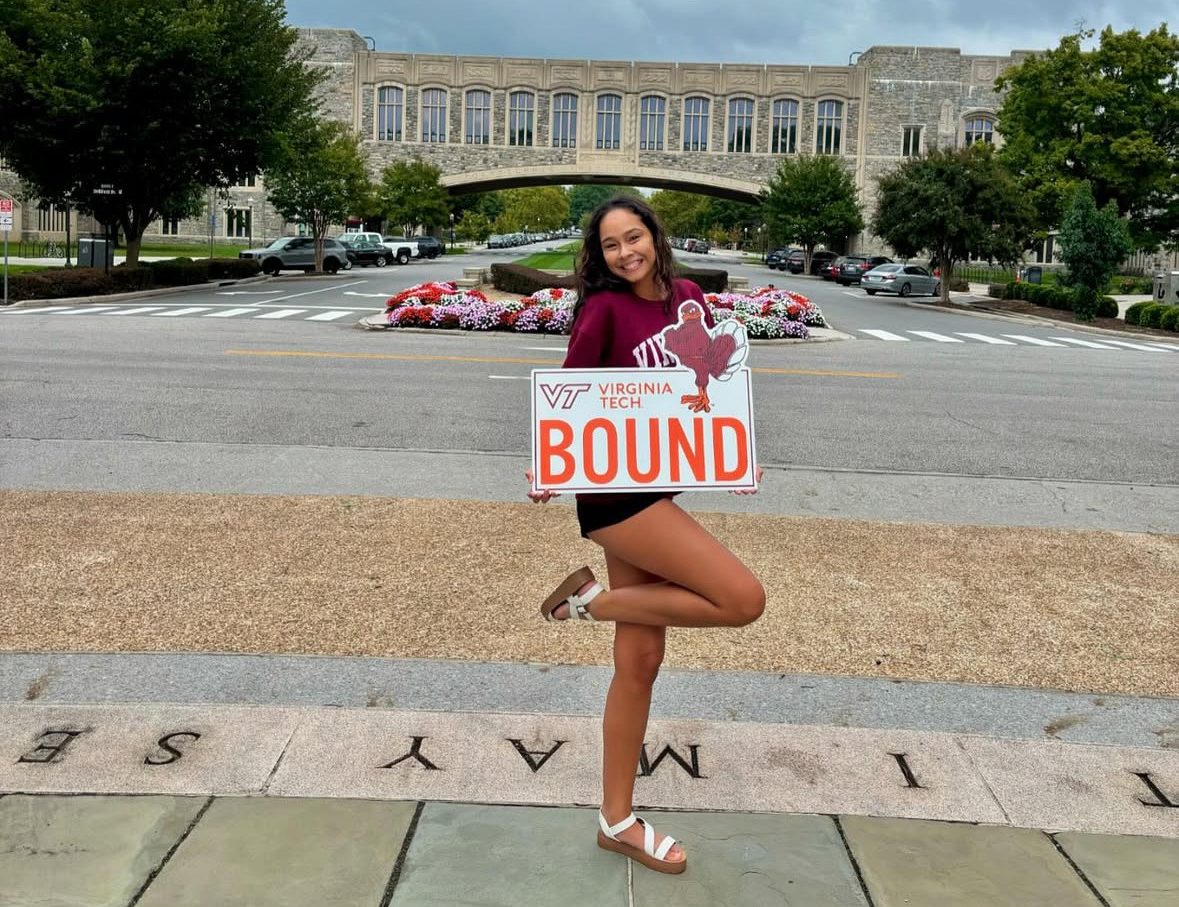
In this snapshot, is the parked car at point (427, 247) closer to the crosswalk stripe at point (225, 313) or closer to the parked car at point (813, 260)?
the parked car at point (813, 260)

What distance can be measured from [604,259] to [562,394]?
40 centimetres

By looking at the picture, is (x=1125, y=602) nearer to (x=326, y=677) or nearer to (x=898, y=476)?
(x=898, y=476)

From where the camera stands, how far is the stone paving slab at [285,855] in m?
3.12

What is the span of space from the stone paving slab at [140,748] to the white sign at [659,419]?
1530mm

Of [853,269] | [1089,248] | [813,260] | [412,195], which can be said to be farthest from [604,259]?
[412,195]

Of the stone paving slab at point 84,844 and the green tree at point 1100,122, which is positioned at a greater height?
the green tree at point 1100,122

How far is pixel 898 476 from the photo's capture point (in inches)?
377

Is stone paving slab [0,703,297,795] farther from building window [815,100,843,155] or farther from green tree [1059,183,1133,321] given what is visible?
building window [815,100,843,155]

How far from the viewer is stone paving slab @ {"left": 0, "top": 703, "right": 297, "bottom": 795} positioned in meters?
3.78

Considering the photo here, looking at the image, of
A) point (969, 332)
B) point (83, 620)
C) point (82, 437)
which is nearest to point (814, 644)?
point (83, 620)

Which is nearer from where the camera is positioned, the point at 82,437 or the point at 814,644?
the point at 814,644

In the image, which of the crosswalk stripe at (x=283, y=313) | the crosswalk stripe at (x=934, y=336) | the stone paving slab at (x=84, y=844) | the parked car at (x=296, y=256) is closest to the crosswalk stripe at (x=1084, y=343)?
the crosswalk stripe at (x=934, y=336)

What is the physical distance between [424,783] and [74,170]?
34.8 metres

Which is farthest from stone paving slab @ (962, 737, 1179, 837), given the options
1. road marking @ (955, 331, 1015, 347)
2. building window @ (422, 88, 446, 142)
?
building window @ (422, 88, 446, 142)
